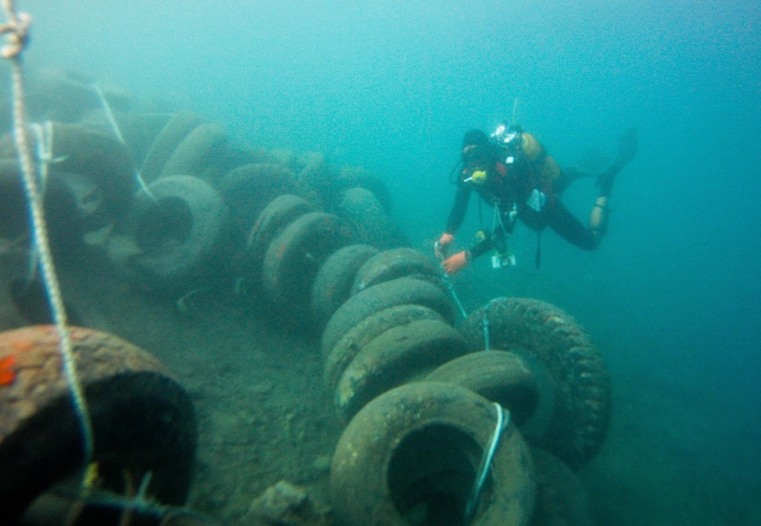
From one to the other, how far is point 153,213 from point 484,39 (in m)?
164

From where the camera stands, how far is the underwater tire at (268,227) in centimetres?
631

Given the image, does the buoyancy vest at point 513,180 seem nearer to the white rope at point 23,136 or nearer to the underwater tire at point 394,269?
the underwater tire at point 394,269

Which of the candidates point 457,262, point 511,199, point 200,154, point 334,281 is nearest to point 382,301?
→ point 334,281

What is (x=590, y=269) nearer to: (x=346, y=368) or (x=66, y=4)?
(x=346, y=368)

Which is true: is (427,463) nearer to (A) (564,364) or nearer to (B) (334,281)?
(A) (564,364)

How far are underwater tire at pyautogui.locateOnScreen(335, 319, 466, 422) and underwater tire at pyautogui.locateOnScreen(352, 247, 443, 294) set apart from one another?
106 cm

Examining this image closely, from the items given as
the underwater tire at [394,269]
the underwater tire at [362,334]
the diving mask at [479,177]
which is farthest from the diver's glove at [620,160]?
the underwater tire at [362,334]

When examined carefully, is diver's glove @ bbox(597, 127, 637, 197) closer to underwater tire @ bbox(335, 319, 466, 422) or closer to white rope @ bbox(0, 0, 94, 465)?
underwater tire @ bbox(335, 319, 466, 422)

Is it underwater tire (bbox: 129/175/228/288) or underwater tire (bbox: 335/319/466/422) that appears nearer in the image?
underwater tire (bbox: 335/319/466/422)

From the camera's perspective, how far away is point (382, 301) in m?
4.88

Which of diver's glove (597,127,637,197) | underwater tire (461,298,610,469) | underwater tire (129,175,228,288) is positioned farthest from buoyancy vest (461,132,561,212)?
underwater tire (129,175,228,288)

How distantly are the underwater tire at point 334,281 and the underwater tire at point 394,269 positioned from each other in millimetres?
136

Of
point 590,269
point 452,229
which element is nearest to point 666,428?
point 452,229

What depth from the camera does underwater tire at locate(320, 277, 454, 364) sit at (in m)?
4.86
